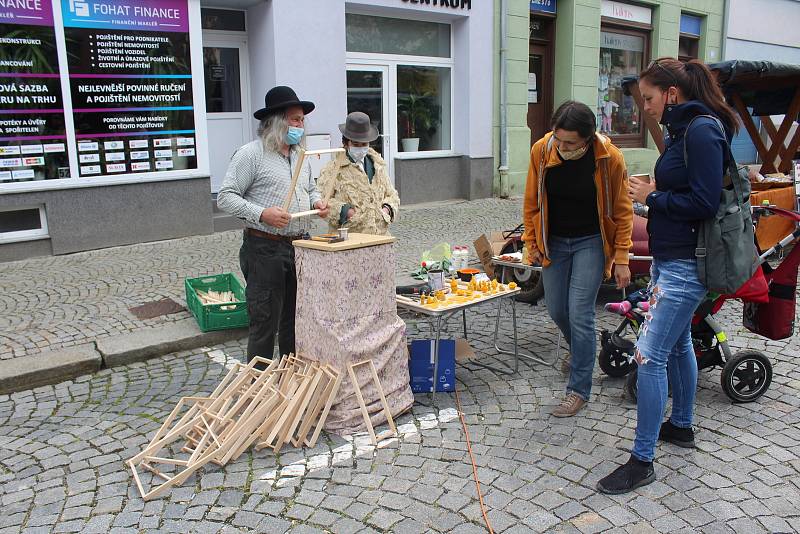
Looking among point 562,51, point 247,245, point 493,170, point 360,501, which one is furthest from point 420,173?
point 360,501

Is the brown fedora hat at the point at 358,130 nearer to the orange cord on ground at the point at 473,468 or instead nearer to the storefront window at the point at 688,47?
the orange cord on ground at the point at 473,468

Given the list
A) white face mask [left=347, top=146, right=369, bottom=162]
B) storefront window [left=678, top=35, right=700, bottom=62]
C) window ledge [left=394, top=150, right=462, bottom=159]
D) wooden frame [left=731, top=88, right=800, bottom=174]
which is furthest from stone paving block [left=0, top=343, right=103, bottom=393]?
storefront window [left=678, top=35, right=700, bottom=62]

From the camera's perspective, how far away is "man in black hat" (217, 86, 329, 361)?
400 centimetres

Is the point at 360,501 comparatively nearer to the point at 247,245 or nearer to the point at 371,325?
the point at 371,325

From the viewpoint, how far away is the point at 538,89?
46.4 ft

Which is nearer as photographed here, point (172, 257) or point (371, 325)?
point (371, 325)

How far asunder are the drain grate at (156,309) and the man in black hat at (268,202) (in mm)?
1961

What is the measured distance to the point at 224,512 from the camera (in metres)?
3.08

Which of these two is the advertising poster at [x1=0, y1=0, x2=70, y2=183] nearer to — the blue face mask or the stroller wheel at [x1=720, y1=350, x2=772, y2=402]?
the blue face mask

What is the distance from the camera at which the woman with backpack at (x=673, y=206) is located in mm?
2953

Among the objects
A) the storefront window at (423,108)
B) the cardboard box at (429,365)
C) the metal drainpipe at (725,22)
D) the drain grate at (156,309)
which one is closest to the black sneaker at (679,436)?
the cardboard box at (429,365)

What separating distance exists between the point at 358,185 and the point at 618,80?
12570 millimetres

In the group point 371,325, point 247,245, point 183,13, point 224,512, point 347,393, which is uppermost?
point 183,13

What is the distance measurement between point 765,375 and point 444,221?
6.48 m
